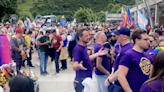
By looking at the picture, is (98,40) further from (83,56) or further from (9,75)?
(9,75)

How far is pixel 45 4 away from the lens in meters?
110

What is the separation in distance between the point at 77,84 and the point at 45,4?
111 meters

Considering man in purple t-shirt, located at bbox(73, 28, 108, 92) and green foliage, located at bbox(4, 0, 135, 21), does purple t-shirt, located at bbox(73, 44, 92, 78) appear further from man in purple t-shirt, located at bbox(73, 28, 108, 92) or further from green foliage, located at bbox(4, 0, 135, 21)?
green foliage, located at bbox(4, 0, 135, 21)

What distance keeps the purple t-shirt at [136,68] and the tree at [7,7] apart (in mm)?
34544

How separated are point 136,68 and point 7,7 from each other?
3647 cm

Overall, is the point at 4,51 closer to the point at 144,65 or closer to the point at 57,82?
the point at 57,82

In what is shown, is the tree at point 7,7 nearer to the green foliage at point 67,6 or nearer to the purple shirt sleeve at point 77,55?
the purple shirt sleeve at point 77,55

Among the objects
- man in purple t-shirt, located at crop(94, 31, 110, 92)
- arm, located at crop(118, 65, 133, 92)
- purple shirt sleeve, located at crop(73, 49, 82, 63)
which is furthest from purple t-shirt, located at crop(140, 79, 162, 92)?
man in purple t-shirt, located at crop(94, 31, 110, 92)

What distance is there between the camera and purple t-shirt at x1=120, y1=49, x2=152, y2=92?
2.75 metres

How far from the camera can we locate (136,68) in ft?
9.06

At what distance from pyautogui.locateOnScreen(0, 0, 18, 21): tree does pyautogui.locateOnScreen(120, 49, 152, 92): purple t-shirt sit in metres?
34.5

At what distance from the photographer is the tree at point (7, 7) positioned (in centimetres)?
3410

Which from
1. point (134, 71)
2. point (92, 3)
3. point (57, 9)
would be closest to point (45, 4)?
point (57, 9)

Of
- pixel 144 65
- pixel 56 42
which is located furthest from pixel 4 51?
pixel 144 65
